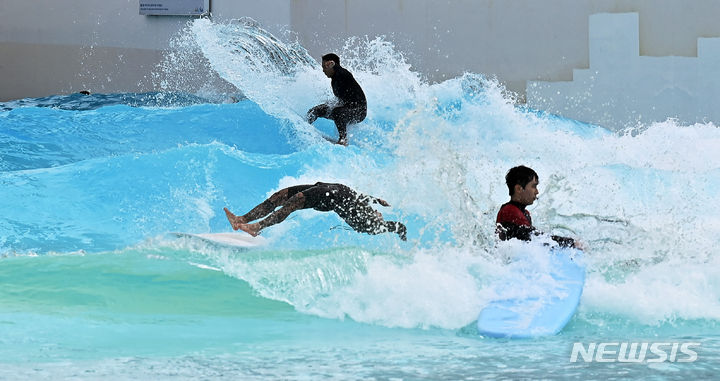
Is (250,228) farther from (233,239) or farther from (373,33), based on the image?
(373,33)

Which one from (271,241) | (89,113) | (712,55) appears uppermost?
(712,55)

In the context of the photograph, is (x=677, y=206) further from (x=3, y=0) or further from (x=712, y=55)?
(x=3, y=0)

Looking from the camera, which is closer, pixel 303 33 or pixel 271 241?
pixel 271 241

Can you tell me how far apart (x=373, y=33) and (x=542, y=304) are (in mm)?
8452

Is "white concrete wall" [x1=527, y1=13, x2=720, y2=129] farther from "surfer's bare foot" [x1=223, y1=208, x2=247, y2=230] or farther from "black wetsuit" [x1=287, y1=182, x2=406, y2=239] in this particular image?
"surfer's bare foot" [x1=223, y1=208, x2=247, y2=230]

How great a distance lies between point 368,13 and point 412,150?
6595mm

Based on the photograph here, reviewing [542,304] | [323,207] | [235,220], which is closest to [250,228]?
[235,220]

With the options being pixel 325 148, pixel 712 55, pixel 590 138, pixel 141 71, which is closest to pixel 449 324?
pixel 325 148

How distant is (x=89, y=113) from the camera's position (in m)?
10.4

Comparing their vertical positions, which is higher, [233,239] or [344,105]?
[344,105]

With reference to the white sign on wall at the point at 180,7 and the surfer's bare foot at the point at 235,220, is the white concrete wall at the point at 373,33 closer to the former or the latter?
the white sign on wall at the point at 180,7

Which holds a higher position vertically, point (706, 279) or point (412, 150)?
point (412, 150)

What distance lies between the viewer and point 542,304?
149 inches

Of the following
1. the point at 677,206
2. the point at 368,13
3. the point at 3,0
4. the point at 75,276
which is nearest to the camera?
the point at 75,276
